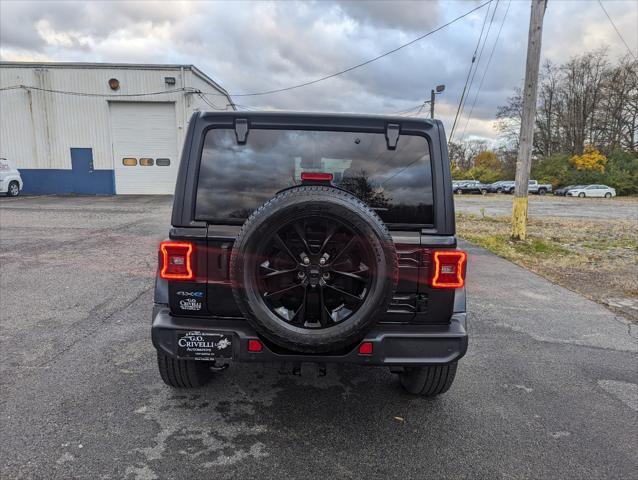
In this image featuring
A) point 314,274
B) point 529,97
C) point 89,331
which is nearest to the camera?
point 314,274

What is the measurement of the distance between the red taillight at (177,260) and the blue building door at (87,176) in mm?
21737

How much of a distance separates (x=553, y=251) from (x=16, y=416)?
1026 centimetres

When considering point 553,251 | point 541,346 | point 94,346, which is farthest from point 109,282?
point 553,251

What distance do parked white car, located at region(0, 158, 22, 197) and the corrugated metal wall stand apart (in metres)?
2.18

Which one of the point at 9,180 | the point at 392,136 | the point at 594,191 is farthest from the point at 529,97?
the point at 594,191

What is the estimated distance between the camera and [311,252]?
244 centimetres

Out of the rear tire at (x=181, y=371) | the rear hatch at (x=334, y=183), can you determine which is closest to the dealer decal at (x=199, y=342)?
the rear hatch at (x=334, y=183)

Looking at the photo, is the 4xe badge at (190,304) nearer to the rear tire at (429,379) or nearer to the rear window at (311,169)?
the rear window at (311,169)

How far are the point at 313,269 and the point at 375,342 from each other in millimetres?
591

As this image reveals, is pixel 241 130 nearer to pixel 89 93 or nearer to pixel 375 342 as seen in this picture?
pixel 375 342

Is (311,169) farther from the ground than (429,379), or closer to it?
farther from the ground

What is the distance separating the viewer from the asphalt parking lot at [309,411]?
8.04ft

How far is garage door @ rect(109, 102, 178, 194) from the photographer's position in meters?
21.5

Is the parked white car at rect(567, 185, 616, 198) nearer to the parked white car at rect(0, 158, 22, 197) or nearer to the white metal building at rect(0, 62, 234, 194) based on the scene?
the white metal building at rect(0, 62, 234, 194)
